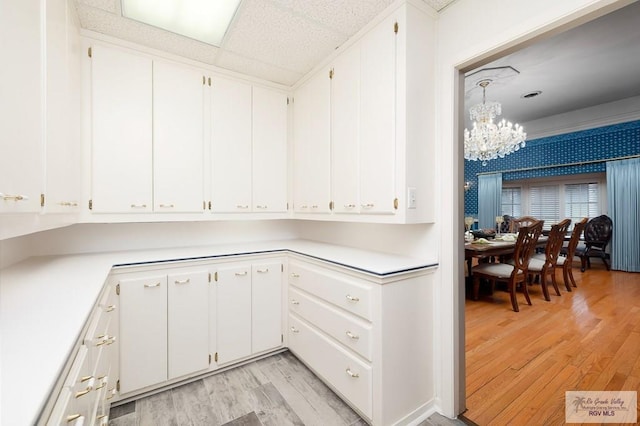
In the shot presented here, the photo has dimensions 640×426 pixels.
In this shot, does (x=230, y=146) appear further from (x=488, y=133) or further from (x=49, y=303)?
(x=488, y=133)

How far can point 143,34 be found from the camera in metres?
2.02

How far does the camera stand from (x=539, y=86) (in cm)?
418

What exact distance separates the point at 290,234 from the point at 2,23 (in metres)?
2.67

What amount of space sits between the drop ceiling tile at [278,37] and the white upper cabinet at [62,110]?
92cm

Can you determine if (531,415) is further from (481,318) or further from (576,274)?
(576,274)

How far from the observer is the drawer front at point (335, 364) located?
1681 mm

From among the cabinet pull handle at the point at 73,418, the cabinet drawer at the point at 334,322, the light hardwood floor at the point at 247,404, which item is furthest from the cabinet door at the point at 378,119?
the cabinet pull handle at the point at 73,418

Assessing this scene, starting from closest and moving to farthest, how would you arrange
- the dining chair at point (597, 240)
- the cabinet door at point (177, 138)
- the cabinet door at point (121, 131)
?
the cabinet door at point (121, 131) → the cabinet door at point (177, 138) → the dining chair at point (597, 240)

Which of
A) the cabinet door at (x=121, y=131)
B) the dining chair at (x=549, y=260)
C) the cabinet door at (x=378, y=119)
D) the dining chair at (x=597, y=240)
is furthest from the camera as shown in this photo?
the dining chair at (x=597, y=240)

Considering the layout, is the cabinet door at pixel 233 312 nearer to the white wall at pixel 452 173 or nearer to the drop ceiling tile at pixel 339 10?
the white wall at pixel 452 173

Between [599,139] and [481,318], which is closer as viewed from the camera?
[481,318]

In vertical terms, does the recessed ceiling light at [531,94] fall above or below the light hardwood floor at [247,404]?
above

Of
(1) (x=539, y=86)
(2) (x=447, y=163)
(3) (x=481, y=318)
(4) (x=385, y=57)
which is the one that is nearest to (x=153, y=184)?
(4) (x=385, y=57)

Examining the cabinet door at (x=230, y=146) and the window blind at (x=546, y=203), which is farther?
the window blind at (x=546, y=203)
